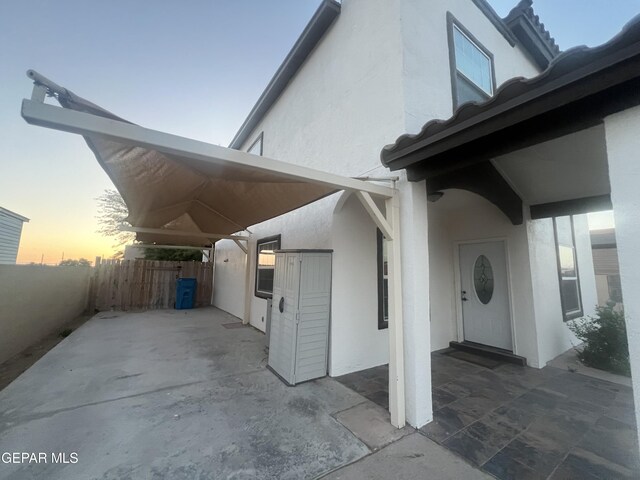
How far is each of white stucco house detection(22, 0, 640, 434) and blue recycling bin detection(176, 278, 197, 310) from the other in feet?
13.1

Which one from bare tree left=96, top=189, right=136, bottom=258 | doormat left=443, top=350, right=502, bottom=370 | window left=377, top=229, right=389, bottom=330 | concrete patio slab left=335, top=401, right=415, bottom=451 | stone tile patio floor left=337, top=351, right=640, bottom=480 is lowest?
concrete patio slab left=335, top=401, right=415, bottom=451

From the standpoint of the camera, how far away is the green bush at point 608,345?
13.8 feet

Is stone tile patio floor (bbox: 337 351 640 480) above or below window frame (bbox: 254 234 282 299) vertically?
below

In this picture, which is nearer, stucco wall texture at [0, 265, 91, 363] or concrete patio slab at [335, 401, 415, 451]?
concrete patio slab at [335, 401, 415, 451]

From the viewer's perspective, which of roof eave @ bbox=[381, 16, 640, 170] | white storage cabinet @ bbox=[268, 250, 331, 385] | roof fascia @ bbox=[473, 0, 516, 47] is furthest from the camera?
roof fascia @ bbox=[473, 0, 516, 47]

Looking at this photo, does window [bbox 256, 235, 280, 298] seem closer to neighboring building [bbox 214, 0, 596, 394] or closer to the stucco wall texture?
neighboring building [bbox 214, 0, 596, 394]

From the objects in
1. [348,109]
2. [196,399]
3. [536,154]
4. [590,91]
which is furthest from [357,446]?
[348,109]

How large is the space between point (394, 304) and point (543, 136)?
2037 millimetres

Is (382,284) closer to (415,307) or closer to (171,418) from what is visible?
(415,307)

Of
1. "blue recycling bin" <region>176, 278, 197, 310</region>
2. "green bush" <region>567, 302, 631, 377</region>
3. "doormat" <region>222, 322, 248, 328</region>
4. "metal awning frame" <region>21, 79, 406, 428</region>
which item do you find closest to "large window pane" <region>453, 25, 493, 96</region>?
"metal awning frame" <region>21, 79, 406, 428</region>

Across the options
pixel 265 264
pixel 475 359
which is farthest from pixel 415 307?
pixel 265 264

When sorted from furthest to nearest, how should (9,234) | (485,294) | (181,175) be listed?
(9,234), (485,294), (181,175)

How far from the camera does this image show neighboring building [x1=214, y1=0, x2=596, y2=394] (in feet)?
12.2

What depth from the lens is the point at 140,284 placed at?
10430 mm
